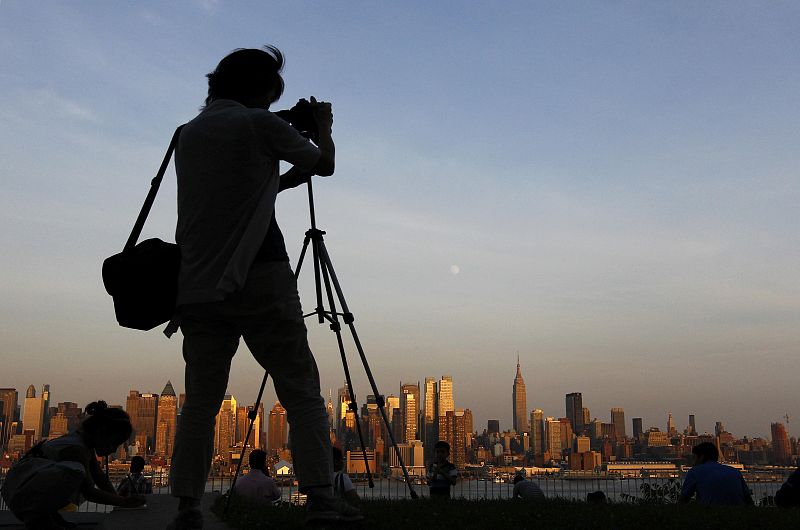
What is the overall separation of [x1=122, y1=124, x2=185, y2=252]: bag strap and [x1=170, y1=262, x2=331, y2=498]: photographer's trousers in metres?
0.45

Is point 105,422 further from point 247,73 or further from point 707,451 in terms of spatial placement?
point 707,451

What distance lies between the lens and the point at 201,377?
3303mm

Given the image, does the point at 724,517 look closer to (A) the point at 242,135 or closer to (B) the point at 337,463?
(A) the point at 242,135

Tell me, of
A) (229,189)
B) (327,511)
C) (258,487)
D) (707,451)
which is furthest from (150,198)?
(707,451)

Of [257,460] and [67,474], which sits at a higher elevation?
[67,474]

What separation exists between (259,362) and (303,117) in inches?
53.7

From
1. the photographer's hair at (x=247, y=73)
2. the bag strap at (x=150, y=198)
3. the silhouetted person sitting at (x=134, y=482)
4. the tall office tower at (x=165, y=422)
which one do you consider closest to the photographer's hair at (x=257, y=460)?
the silhouetted person sitting at (x=134, y=482)

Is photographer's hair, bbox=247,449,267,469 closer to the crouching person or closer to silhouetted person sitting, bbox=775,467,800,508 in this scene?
the crouching person

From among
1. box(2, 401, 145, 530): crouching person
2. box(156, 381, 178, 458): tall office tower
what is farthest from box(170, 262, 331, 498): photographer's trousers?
box(156, 381, 178, 458): tall office tower

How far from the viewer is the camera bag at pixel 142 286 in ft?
10.5

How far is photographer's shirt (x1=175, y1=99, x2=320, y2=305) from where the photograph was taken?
3182mm

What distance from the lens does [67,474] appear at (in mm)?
3707

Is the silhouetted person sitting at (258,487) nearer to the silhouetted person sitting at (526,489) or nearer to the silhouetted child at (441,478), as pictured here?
the silhouetted child at (441,478)

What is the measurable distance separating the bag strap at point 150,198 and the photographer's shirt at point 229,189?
0.21 meters
